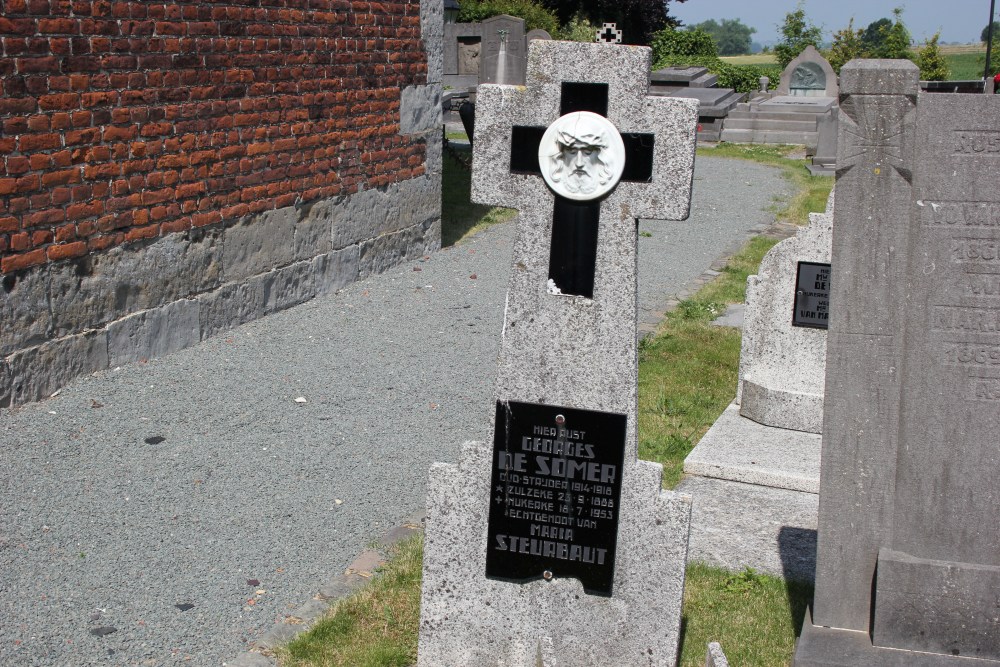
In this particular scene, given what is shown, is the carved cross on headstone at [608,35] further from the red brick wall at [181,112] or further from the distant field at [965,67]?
the distant field at [965,67]

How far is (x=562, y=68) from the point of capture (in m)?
3.35

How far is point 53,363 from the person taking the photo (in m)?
6.60

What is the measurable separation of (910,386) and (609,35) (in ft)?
4.95

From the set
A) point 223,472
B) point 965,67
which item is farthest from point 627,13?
point 223,472

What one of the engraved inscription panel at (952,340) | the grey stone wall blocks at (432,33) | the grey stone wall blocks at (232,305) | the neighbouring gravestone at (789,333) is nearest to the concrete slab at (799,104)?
the grey stone wall blocks at (432,33)

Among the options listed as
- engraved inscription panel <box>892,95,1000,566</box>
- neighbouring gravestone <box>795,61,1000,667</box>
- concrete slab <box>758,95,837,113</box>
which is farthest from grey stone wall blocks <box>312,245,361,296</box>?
concrete slab <box>758,95,837,113</box>

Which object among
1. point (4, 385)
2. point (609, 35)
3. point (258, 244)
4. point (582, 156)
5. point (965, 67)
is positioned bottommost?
point (4, 385)

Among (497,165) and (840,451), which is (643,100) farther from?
(840,451)

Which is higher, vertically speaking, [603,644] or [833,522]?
[833,522]

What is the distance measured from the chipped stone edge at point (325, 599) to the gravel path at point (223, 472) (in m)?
0.07

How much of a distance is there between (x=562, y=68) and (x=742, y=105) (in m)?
22.2

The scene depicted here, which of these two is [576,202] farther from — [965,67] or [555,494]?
[965,67]

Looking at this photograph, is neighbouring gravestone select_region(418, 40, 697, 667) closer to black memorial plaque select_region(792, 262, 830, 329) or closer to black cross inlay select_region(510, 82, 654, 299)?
black cross inlay select_region(510, 82, 654, 299)

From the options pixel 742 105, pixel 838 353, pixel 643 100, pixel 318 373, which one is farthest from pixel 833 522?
pixel 742 105
